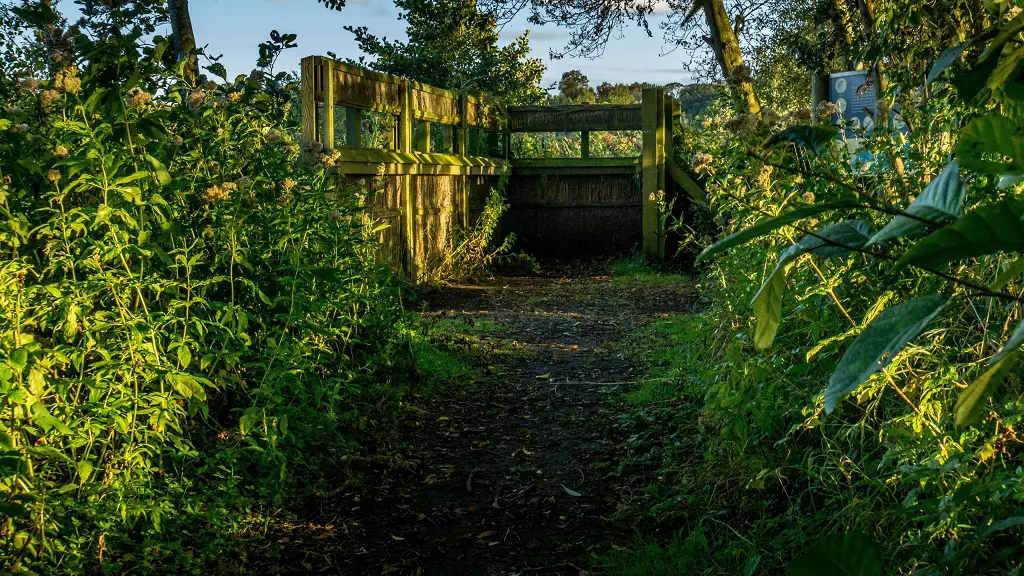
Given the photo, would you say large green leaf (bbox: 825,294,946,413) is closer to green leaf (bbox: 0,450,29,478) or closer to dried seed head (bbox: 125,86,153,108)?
green leaf (bbox: 0,450,29,478)

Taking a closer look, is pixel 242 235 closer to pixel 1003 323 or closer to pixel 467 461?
pixel 467 461

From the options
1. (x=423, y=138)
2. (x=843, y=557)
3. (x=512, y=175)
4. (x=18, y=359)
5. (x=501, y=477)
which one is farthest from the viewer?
(x=512, y=175)

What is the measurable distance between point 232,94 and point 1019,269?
11.1 feet

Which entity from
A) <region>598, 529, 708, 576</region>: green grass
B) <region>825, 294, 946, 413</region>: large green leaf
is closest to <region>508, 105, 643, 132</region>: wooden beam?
<region>598, 529, 708, 576</region>: green grass

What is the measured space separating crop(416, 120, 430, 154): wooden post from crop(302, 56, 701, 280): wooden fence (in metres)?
0.01

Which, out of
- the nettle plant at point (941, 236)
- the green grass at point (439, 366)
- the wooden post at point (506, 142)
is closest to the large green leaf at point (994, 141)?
the nettle plant at point (941, 236)

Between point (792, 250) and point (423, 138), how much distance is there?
8650 mm

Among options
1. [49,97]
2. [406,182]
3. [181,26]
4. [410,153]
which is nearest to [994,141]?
[49,97]

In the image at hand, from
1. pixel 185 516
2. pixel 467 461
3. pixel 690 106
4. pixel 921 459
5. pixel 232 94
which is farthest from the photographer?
pixel 690 106

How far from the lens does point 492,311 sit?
7.28m

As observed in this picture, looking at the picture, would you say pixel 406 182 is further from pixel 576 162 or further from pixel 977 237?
pixel 977 237

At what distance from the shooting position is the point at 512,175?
11.4 m

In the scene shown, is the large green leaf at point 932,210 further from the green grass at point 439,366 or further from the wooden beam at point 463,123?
the wooden beam at point 463,123

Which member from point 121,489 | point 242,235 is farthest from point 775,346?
point 121,489
